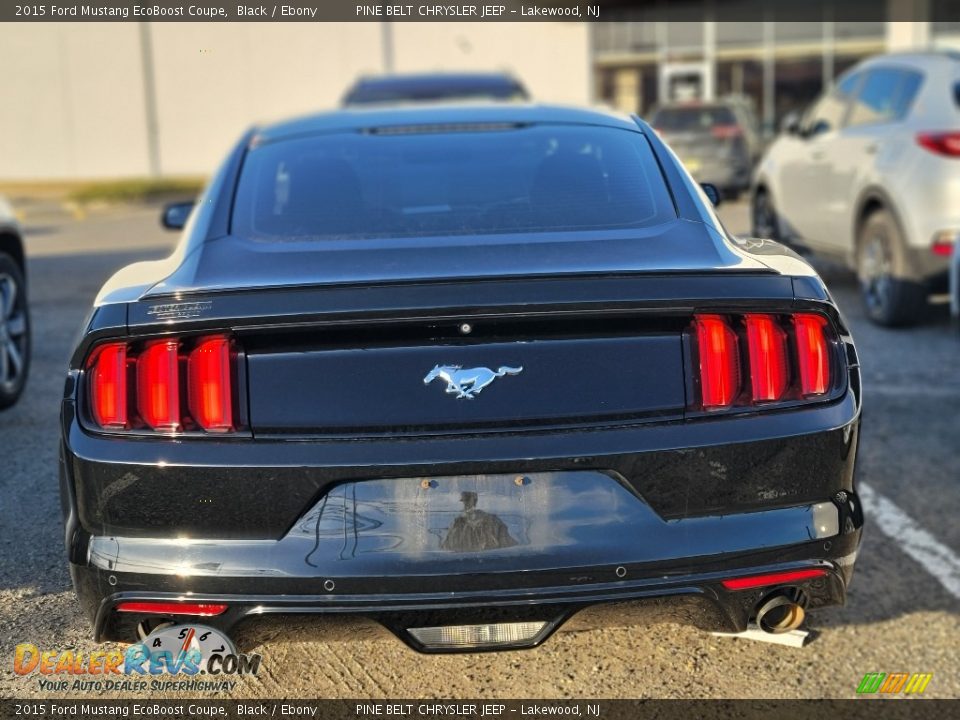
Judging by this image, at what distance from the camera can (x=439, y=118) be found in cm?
448

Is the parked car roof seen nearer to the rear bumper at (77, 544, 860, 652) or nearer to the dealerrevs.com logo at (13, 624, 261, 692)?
the dealerrevs.com logo at (13, 624, 261, 692)

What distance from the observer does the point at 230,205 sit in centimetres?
379

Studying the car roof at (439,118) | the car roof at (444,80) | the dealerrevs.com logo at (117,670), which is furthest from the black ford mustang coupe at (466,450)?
the car roof at (444,80)

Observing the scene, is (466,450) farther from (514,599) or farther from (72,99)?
(72,99)

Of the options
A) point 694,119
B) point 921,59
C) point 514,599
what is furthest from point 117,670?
point 694,119

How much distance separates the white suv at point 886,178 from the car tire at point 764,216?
52 centimetres

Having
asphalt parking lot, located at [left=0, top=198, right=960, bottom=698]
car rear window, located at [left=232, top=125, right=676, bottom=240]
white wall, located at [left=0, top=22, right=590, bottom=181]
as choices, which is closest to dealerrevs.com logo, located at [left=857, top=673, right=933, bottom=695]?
asphalt parking lot, located at [left=0, top=198, right=960, bottom=698]

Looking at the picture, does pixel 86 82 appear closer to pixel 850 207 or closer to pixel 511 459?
pixel 850 207

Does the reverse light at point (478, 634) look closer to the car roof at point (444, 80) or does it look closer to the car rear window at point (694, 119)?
the car roof at point (444, 80)

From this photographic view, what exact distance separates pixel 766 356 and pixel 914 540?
1.97m

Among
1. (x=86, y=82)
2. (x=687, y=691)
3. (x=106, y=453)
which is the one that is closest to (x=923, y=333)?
(x=687, y=691)

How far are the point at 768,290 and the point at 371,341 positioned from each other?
926mm

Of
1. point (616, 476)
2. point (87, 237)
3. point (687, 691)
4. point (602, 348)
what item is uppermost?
point (602, 348)

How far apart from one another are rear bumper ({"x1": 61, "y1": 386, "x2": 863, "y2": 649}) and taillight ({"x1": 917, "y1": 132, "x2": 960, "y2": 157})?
5786 mm
